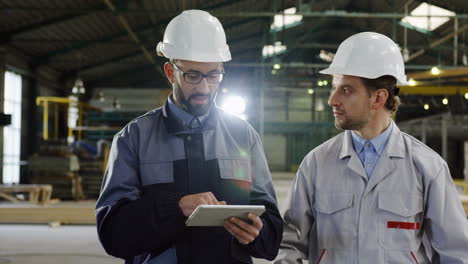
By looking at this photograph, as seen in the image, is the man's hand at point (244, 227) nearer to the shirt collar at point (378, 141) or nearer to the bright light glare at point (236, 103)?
the shirt collar at point (378, 141)

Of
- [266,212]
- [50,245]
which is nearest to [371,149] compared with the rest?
[266,212]

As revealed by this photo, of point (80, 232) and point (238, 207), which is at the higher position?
point (238, 207)

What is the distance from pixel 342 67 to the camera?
267 cm

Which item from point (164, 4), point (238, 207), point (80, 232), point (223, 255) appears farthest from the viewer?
point (164, 4)

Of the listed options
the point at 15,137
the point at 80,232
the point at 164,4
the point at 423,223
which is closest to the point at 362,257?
the point at 423,223

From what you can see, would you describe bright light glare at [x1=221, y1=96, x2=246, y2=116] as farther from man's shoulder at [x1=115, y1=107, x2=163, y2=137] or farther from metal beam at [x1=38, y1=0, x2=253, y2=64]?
man's shoulder at [x1=115, y1=107, x2=163, y2=137]

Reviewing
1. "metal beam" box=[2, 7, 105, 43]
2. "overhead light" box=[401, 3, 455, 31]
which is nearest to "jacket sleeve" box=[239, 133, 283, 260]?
"metal beam" box=[2, 7, 105, 43]

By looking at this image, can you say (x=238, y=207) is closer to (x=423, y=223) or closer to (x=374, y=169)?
(x=374, y=169)

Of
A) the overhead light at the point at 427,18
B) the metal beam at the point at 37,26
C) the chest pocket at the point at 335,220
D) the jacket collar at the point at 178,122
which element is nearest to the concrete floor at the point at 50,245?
the chest pocket at the point at 335,220

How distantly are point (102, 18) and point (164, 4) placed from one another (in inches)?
118

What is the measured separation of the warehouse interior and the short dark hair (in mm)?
3663

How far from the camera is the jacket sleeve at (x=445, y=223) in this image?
2.38 metres

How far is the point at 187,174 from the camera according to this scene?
2.37 m

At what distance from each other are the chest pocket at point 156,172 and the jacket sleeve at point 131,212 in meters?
0.03
